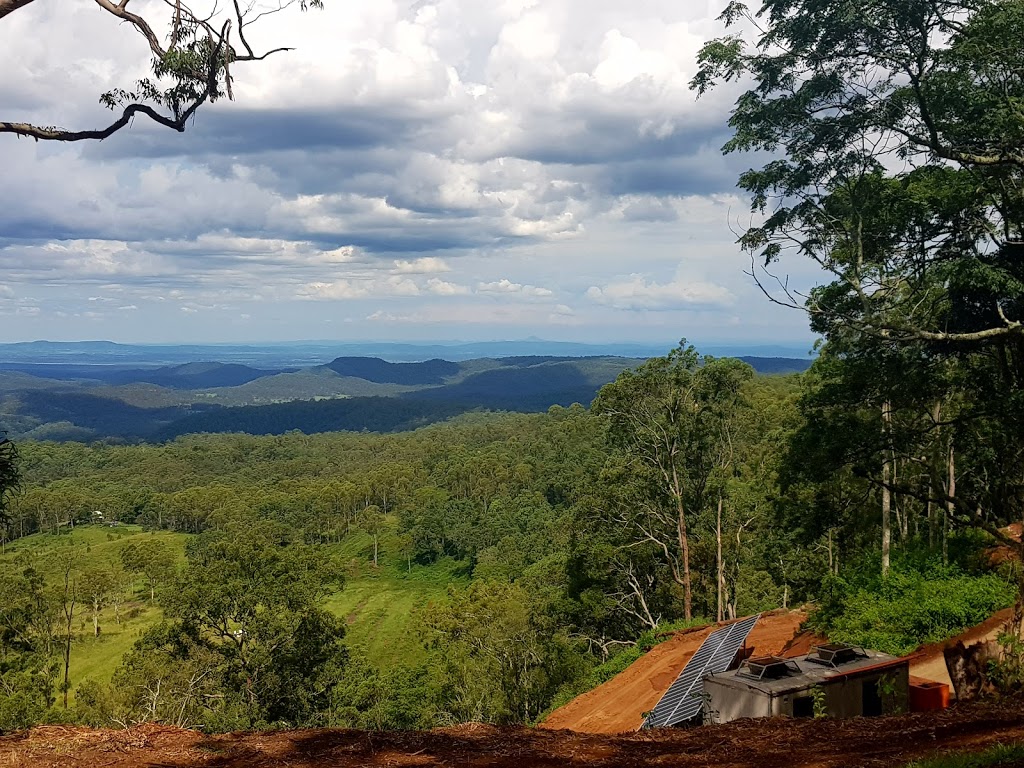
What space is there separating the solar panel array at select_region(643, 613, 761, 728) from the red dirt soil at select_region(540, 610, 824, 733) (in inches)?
52.4

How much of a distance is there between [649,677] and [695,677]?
5157mm

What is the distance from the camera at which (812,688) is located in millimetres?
10258

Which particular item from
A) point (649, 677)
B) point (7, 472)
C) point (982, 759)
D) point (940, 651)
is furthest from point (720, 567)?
point (7, 472)

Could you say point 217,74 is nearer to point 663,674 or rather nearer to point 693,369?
point 663,674

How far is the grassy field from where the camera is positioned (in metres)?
51.4

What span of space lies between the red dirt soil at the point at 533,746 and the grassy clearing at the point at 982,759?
1.11 feet

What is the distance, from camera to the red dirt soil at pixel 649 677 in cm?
1652

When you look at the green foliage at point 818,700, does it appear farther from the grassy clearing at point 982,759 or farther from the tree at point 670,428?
the tree at point 670,428

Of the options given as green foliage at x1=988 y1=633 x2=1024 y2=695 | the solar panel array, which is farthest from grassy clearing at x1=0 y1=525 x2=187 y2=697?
green foliage at x1=988 y1=633 x2=1024 y2=695

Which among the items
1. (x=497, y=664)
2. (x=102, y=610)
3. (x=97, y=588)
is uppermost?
(x=497, y=664)

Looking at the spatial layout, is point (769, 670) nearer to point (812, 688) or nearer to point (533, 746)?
point (812, 688)

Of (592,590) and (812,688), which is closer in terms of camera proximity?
(812,688)

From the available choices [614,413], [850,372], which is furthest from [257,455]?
[850,372]

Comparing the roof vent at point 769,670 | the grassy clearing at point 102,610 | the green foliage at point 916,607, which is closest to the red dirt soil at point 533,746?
the roof vent at point 769,670
